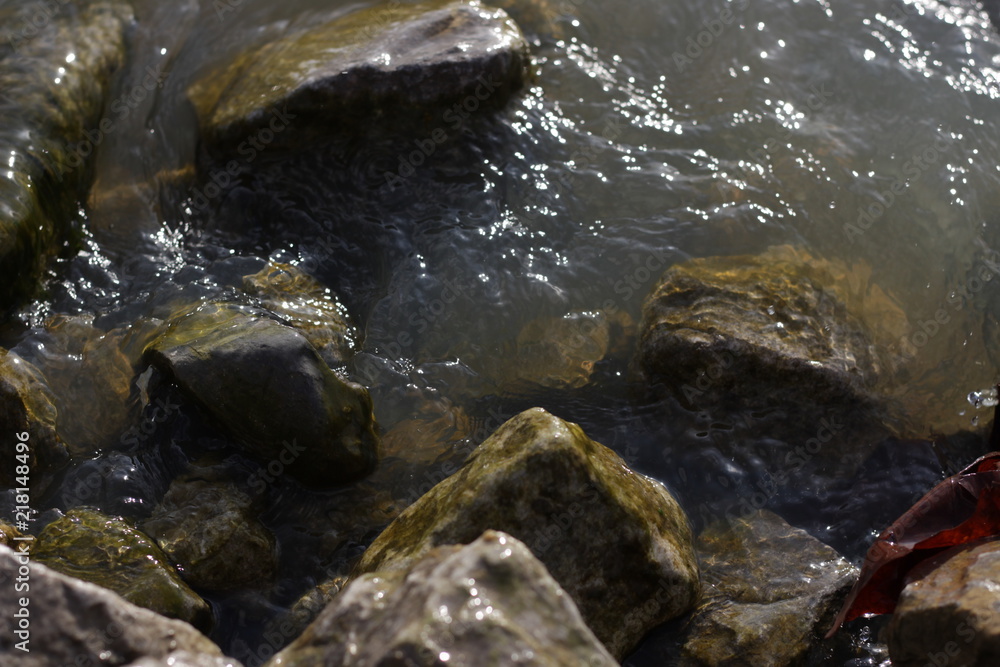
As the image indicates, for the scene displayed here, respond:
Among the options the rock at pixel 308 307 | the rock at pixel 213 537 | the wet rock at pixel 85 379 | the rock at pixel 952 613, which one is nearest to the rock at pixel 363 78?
the rock at pixel 308 307

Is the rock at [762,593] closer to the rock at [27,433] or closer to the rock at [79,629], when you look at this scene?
the rock at [79,629]

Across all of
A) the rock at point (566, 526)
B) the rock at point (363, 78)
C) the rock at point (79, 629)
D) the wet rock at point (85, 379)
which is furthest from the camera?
the rock at point (363, 78)

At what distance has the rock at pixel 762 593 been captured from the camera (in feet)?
11.5

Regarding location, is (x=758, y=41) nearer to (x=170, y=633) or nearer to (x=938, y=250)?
(x=938, y=250)

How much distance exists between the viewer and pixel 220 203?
5344mm

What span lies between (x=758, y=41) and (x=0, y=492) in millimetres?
5961

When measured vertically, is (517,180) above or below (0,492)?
above

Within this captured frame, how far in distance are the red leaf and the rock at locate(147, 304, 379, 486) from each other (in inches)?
93.6

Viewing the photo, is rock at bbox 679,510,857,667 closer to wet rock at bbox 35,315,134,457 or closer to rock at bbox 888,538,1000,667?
rock at bbox 888,538,1000,667

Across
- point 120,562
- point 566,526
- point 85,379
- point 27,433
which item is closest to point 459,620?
point 566,526

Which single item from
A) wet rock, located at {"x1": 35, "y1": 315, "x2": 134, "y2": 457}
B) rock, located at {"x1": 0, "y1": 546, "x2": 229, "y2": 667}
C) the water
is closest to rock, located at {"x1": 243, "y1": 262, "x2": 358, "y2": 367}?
the water

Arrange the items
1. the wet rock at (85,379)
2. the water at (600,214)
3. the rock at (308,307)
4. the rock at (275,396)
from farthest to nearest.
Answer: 1. the rock at (308,307)
2. the water at (600,214)
3. the wet rock at (85,379)
4. the rock at (275,396)

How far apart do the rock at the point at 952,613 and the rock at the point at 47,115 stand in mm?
4736

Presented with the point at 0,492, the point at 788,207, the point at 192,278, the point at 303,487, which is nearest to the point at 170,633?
the point at 303,487
